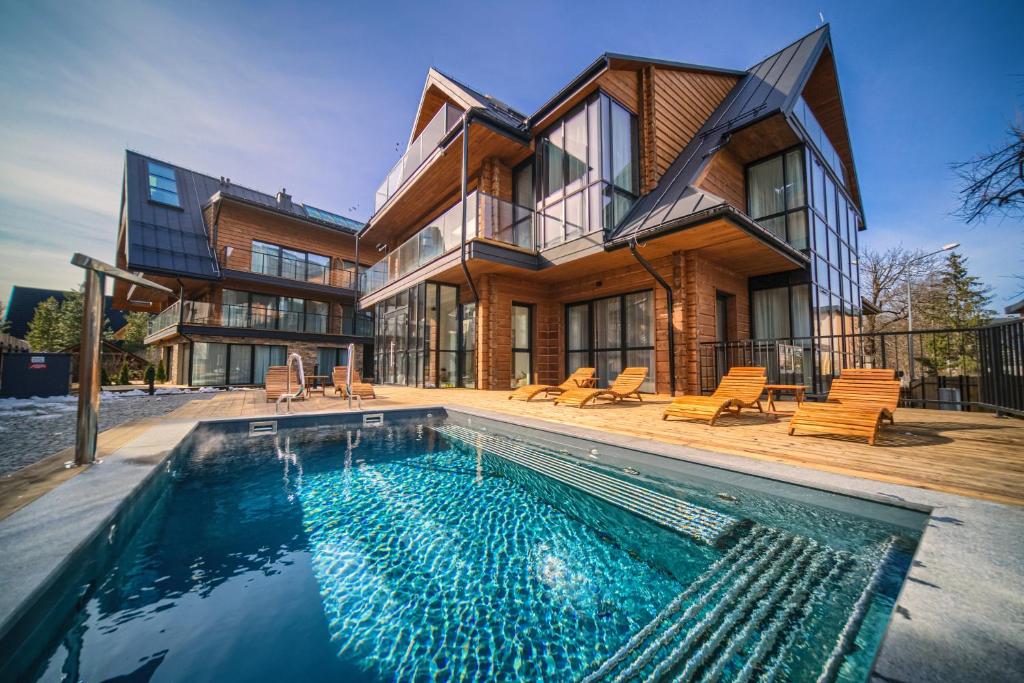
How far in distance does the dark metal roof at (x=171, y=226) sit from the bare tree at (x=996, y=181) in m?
21.7

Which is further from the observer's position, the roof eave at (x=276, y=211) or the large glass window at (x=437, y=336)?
the roof eave at (x=276, y=211)

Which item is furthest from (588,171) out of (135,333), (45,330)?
(45,330)

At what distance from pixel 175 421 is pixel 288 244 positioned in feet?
51.5

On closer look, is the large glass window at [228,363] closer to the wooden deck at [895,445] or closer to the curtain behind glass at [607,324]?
the wooden deck at [895,445]

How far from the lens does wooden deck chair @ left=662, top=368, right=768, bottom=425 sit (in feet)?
17.4

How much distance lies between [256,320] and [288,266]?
2.94 m

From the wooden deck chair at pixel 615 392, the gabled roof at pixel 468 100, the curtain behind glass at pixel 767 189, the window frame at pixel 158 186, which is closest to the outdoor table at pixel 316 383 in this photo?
the wooden deck chair at pixel 615 392

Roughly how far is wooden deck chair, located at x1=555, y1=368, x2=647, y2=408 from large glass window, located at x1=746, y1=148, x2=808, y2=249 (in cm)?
596

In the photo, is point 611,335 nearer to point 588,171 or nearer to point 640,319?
point 640,319

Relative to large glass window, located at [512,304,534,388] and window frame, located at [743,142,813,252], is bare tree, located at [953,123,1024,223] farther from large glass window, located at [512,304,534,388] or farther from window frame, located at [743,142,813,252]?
large glass window, located at [512,304,534,388]

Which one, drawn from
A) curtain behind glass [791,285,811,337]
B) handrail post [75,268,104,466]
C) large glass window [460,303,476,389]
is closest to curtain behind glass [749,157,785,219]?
curtain behind glass [791,285,811,337]

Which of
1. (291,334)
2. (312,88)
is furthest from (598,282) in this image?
(291,334)

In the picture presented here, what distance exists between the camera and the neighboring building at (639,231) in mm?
8938

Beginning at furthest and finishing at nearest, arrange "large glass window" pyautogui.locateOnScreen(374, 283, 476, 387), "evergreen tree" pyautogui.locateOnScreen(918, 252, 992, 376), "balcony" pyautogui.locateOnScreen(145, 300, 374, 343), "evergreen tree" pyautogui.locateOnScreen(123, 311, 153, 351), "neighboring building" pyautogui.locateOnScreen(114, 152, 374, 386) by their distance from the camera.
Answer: "evergreen tree" pyautogui.locateOnScreen(123, 311, 153, 351), "evergreen tree" pyautogui.locateOnScreen(918, 252, 992, 376), "neighboring building" pyautogui.locateOnScreen(114, 152, 374, 386), "balcony" pyautogui.locateOnScreen(145, 300, 374, 343), "large glass window" pyautogui.locateOnScreen(374, 283, 476, 387)
